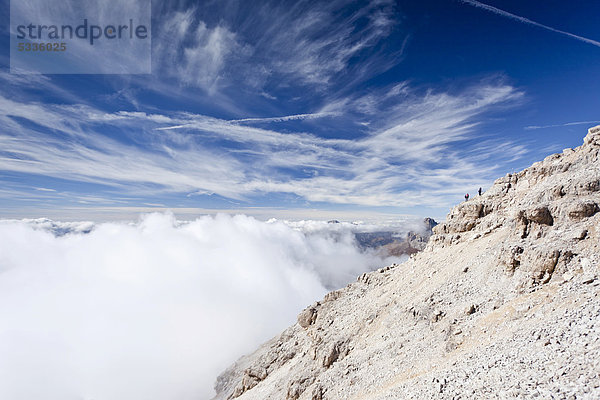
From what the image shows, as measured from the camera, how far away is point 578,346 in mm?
17359

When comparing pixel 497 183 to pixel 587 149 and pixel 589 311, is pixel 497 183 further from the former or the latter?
pixel 589 311

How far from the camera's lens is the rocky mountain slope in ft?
61.1

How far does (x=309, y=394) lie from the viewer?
37.9 m

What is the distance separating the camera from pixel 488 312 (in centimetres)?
2886

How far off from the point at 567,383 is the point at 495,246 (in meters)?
27.6

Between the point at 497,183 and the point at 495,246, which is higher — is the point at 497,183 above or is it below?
above

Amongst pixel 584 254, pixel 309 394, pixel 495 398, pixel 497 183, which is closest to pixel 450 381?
pixel 495 398

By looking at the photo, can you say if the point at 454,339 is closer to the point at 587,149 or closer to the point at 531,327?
the point at 531,327

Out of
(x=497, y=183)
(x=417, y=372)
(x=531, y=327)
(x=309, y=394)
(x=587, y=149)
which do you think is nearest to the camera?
(x=531, y=327)

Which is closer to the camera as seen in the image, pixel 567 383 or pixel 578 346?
pixel 567 383

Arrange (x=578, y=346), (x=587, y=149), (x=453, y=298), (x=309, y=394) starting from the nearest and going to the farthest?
(x=578, y=346) < (x=453, y=298) < (x=309, y=394) < (x=587, y=149)

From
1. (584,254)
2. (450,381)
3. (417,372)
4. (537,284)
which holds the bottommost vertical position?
(417,372)

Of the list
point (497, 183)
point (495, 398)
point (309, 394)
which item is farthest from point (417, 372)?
point (497, 183)

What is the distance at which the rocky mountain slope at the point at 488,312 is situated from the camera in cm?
1862
